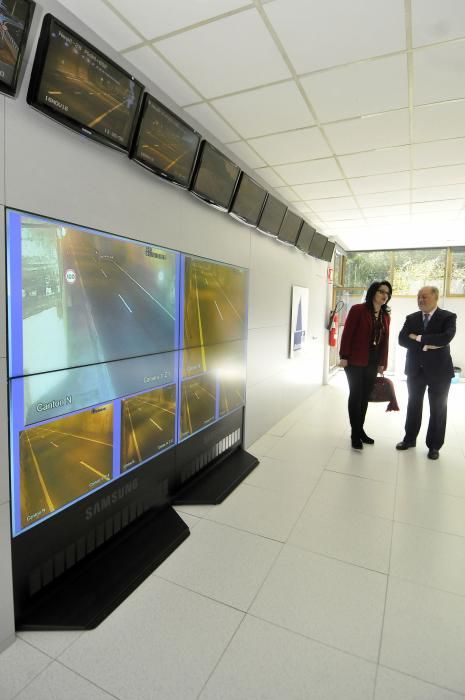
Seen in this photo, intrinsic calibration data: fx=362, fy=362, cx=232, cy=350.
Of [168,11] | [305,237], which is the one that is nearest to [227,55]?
[168,11]

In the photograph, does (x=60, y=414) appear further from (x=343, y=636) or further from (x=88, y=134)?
(x=343, y=636)

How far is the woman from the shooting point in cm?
366

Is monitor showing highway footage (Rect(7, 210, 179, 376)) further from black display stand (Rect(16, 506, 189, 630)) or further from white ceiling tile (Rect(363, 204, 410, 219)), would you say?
white ceiling tile (Rect(363, 204, 410, 219))

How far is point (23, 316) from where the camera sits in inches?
59.6

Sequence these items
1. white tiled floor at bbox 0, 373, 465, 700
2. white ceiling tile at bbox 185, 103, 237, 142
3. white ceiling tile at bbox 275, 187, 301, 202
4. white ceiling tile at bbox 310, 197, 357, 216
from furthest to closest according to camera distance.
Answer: white ceiling tile at bbox 310, 197, 357, 216, white ceiling tile at bbox 275, 187, 301, 202, white ceiling tile at bbox 185, 103, 237, 142, white tiled floor at bbox 0, 373, 465, 700

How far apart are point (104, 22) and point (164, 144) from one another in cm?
57

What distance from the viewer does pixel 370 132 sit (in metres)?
2.75

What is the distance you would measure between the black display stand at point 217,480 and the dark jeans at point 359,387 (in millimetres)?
1172

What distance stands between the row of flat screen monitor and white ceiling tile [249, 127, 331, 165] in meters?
0.47

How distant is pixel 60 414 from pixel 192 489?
1437mm

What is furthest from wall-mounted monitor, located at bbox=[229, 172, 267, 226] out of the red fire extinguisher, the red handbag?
the red fire extinguisher

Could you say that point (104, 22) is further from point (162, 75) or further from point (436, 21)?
point (436, 21)

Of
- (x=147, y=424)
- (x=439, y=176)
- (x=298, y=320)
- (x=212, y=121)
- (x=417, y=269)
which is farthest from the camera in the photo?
(x=417, y=269)

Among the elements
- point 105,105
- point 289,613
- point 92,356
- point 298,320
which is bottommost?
point 289,613
